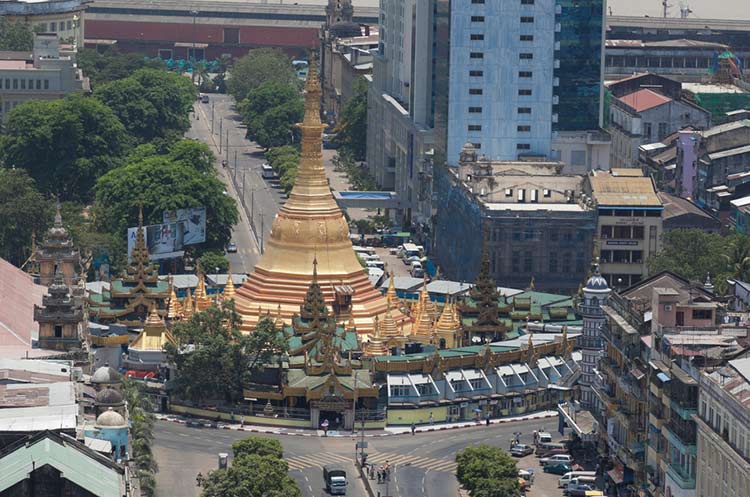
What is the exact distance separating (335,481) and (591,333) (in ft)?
72.6

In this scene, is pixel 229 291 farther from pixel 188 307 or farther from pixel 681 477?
pixel 681 477

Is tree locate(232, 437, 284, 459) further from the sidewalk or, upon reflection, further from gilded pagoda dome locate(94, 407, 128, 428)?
gilded pagoda dome locate(94, 407, 128, 428)

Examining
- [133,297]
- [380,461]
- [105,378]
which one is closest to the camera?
[105,378]

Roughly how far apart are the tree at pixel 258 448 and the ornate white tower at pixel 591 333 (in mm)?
22201

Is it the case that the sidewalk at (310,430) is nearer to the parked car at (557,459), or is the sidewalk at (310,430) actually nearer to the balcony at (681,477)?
the parked car at (557,459)

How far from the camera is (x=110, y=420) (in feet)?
447

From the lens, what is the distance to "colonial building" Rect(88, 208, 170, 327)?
19125 cm

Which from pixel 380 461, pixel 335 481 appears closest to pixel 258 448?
pixel 335 481

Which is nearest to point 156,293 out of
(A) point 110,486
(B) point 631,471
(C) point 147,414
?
(C) point 147,414

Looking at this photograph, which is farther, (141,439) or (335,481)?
(335,481)

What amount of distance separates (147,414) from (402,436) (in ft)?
59.7

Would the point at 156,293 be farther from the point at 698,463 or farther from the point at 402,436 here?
the point at 698,463

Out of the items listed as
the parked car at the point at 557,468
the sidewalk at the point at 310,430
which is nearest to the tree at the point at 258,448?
the sidewalk at the point at 310,430

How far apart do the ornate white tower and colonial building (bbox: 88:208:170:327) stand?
29.9 meters
